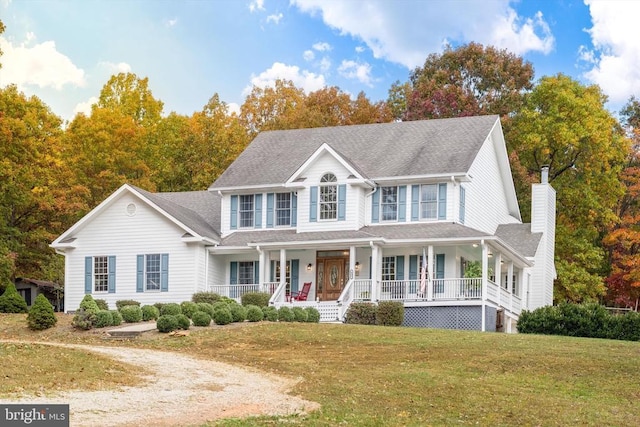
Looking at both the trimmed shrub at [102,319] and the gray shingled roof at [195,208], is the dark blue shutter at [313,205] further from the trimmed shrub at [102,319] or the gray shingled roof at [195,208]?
the trimmed shrub at [102,319]

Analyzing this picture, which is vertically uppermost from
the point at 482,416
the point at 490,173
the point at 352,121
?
the point at 352,121

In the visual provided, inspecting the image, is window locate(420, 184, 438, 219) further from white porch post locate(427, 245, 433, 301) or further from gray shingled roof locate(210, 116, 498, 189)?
white porch post locate(427, 245, 433, 301)

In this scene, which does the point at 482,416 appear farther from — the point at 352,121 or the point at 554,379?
the point at 352,121

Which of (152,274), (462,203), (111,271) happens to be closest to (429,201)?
(462,203)

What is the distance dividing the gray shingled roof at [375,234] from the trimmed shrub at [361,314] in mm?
2575

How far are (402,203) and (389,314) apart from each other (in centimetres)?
547

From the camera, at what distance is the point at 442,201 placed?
130 feet

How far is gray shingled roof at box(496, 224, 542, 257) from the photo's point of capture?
1681 inches

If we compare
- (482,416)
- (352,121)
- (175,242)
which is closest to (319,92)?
(352,121)

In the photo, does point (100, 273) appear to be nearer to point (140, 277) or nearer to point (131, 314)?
point (140, 277)

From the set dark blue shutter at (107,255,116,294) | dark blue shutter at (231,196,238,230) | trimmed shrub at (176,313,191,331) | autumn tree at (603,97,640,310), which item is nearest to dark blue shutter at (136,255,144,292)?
dark blue shutter at (107,255,116,294)

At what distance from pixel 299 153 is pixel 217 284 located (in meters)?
6.55

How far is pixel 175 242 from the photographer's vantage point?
4103 centimetres

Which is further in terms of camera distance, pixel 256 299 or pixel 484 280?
pixel 256 299
